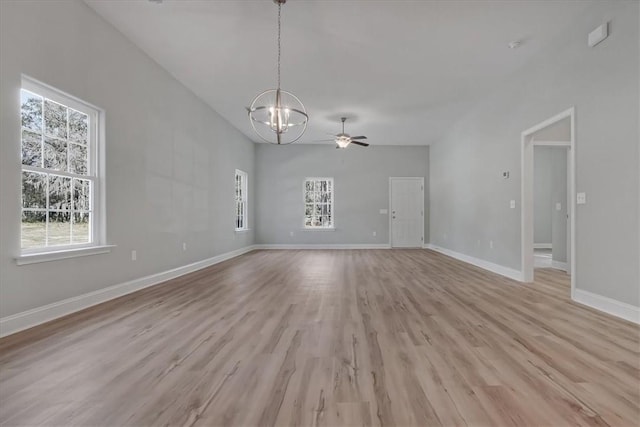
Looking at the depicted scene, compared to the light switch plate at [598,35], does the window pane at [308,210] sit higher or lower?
lower

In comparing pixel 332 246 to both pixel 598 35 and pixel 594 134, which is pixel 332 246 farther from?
pixel 598 35

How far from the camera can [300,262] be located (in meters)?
6.53

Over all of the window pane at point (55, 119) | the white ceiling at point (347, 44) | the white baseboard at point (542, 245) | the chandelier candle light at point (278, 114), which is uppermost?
the white ceiling at point (347, 44)

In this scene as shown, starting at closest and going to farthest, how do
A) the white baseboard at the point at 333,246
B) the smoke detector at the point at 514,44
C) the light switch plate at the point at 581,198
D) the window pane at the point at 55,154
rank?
A: 1. the window pane at the point at 55,154
2. the light switch plate at the point at 581,198
3. the smoke detector at the point at 514,44
4. the white baseboard at the point at 333,246

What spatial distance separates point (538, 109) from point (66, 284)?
583cm

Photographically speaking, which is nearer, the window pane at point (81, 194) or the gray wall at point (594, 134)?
the gray wall at point (594, 134)

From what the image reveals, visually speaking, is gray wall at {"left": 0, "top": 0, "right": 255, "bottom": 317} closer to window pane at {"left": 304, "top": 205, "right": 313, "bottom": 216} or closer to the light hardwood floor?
the light hardwood floor

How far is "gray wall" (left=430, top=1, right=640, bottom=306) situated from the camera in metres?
2.81

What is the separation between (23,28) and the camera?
2.58m

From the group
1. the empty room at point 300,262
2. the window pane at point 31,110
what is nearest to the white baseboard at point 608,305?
the empty room at point 300,262

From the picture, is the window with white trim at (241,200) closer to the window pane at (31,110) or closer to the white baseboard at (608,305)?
the window pane at (31,110)

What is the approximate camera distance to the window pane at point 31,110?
2.70 metres

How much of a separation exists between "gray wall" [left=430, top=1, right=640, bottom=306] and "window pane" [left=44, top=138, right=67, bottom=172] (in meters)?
5.33

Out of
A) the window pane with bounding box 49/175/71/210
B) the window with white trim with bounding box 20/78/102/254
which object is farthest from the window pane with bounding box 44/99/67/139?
the window pane with bounding box 49/175/71/210
